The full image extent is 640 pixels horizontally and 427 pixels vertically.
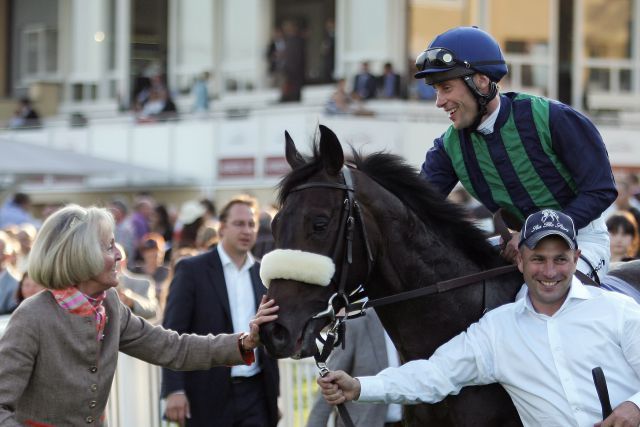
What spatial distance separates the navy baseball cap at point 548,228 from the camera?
12.3 ft

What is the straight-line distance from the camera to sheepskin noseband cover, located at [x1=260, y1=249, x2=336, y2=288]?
3684 mm

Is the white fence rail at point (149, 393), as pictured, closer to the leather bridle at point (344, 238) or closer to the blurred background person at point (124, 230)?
the leather bridle at point (344, 238)

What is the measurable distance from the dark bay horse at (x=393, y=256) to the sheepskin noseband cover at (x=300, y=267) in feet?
0.11

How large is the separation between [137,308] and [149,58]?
67.3ft

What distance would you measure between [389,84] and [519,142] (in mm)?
14237

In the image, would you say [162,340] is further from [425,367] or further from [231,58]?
[231,58]

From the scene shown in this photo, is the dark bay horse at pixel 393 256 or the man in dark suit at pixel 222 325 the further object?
the man in dark suit at pixel 222 325

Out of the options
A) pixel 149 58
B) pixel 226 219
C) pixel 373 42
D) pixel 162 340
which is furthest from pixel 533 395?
pixel 149 58

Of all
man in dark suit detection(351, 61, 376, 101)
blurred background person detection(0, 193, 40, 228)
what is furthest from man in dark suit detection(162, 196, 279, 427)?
man in dark suit detection(351, 61, 376, 101)

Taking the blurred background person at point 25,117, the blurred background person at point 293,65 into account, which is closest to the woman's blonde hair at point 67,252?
the blurred background person at point 293,65

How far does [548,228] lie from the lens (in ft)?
12.4

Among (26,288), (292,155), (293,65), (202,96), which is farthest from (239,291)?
(202,96)

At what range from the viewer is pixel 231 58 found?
23.6m

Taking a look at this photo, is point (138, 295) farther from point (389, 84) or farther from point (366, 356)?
point (389, 84)
